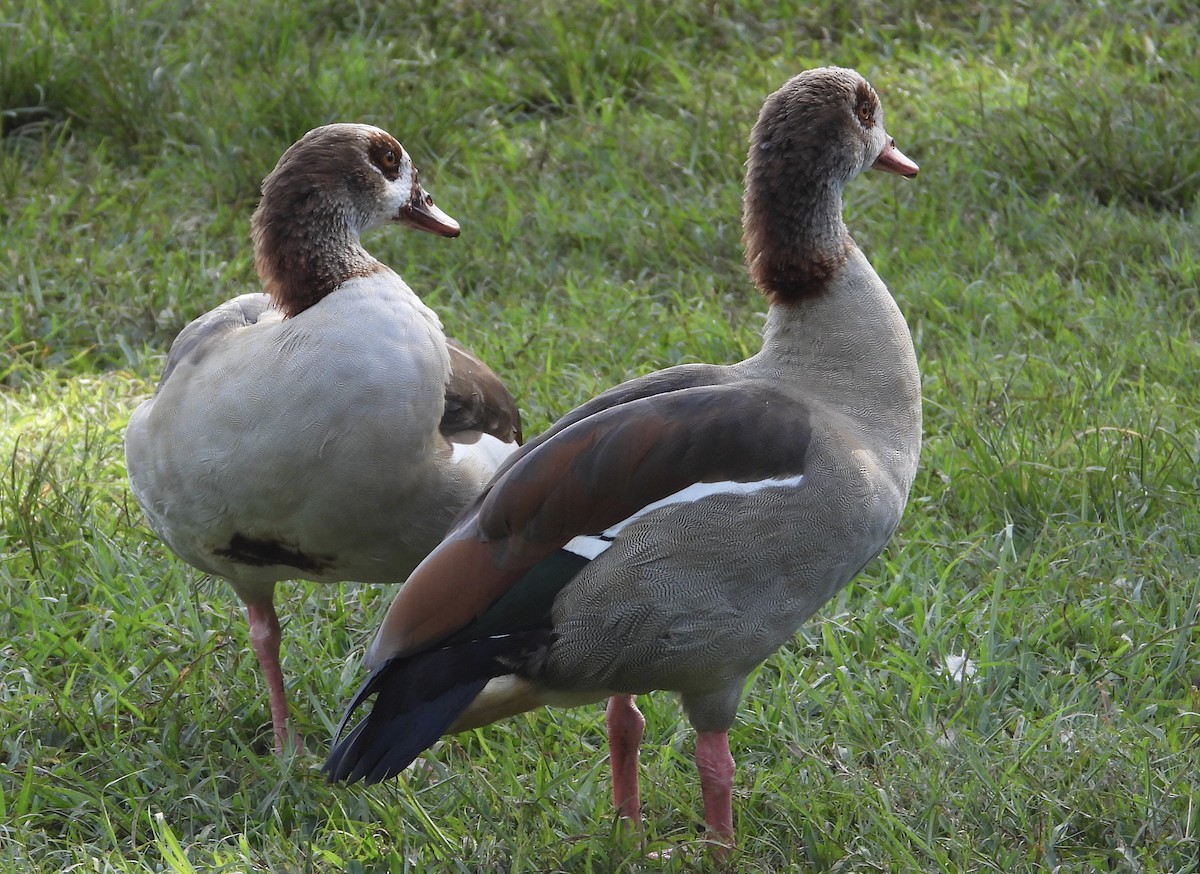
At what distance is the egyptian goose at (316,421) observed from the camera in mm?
3234

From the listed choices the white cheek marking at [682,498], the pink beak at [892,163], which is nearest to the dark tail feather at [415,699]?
the white cheek marking at [682,498]

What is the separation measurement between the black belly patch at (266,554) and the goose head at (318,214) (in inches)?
21.0

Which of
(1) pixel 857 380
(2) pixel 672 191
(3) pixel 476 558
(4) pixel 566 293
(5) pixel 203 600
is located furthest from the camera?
(2) pixel 672 191

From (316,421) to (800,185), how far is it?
1.09m

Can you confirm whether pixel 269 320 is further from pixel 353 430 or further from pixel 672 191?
pixel 672 191

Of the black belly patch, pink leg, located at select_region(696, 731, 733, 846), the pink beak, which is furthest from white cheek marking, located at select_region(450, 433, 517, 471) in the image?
the pink beak

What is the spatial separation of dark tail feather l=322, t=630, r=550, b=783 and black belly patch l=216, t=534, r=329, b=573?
1.51ft

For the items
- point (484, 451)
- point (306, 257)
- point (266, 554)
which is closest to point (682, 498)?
point (484, 451)

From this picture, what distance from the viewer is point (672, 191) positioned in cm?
611

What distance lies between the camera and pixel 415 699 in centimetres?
292

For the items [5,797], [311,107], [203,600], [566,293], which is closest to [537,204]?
[566,293]

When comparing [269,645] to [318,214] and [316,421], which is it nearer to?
[316,421]

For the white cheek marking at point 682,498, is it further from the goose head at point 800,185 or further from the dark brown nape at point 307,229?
the dark brown nape at point 307,229

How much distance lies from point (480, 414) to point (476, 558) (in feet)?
2.54
